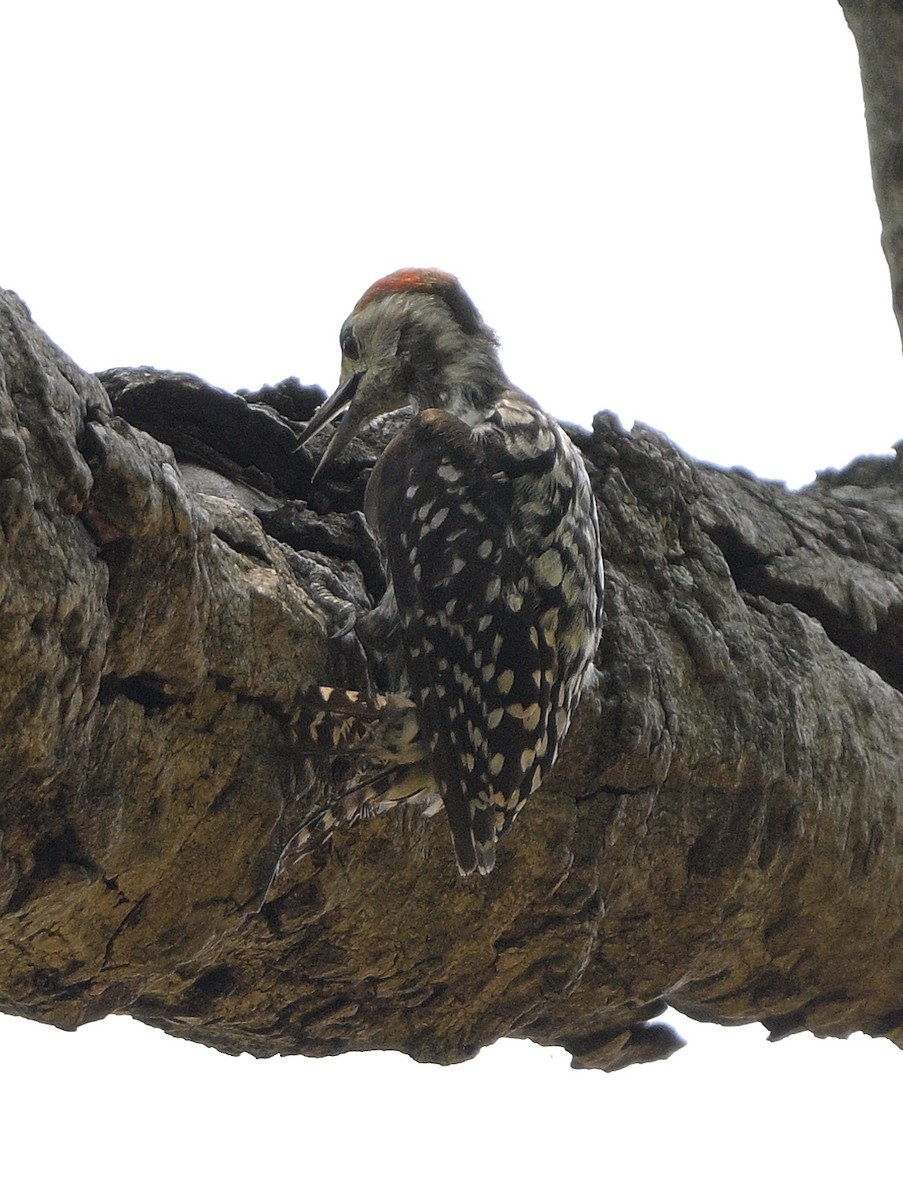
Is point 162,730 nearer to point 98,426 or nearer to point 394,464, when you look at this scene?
point 98,426

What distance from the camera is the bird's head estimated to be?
3164 mm

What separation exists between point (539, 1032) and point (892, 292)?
213 cm

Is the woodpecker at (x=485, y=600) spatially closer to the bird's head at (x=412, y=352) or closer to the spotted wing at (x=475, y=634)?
the spotted wing at (x=475, y=634)

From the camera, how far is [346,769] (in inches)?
102

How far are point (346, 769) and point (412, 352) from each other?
3.65 ft

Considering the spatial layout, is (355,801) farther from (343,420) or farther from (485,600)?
(343,420)

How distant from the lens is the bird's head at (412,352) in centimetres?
316

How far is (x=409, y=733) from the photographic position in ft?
8.41

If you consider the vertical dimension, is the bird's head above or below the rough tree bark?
above

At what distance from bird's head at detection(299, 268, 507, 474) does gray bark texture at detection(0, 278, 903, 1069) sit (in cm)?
15

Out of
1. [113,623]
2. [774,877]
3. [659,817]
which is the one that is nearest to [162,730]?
[113,623]

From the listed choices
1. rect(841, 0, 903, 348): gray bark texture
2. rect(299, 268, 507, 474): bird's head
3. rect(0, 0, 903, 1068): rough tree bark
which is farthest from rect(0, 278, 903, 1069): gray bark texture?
rect(841, 0, 903, 348): gray bark texture

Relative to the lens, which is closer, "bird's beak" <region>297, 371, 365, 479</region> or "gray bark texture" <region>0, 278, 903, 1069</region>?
"gray bark texture" <region>0, 278, 903, 1069</region>

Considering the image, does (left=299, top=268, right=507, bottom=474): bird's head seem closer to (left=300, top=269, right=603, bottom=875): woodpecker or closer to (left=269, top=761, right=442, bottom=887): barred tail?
(left=300, top=269, right=603, bottom=875): woodpecker
